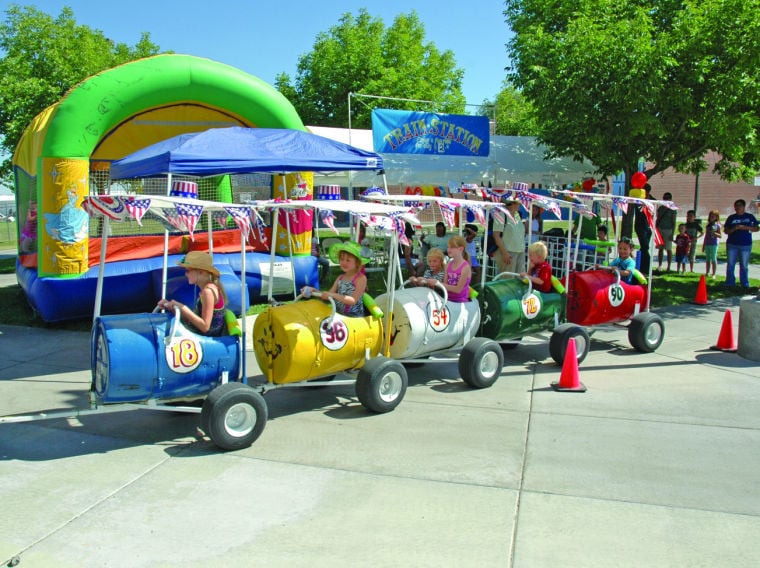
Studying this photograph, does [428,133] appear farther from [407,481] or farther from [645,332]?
[407,481]

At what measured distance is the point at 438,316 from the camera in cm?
692

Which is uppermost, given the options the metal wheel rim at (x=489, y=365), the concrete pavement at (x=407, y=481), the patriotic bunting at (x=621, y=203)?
the patriotic bunting at (x=621, y=203)

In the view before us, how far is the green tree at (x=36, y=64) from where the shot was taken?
15.9 meters

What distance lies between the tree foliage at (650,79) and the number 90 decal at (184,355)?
8883 millimetres

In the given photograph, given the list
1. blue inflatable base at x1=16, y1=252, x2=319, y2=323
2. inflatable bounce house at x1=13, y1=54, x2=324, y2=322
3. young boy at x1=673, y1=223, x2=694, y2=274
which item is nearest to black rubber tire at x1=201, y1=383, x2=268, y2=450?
inflatable bounce house at x1=13, y1=54, x2=324, y2=322

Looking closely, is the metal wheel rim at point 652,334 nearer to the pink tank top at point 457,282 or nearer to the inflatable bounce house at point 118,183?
the pink tank top at point 457,282

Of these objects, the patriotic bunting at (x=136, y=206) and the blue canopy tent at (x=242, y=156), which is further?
the blue canopy tent at (x=242, y=156)

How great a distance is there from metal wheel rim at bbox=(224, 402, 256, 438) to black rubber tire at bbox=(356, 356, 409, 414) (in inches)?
44.2

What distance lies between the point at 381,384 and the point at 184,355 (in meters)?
1.81

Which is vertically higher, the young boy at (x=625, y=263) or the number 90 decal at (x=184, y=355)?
the young boy at (x=625, y=263)

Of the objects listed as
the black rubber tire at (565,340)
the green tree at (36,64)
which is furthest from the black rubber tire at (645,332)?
the green tree at (36,64)

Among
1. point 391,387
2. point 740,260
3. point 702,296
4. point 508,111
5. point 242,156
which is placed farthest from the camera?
point 508,111

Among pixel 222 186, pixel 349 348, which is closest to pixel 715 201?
pixel 222 186

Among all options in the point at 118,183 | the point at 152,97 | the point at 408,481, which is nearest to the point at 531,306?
the point at 408,481
